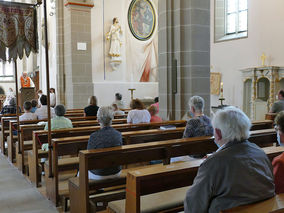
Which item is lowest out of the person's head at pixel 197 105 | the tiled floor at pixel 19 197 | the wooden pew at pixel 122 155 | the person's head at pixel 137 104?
the tiled floor at pixel 19 197

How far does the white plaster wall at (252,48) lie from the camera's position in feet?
37.4

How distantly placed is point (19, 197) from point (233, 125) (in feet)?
11.0

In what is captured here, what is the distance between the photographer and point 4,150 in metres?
6.77

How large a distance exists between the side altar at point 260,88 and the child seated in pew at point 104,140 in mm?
9213

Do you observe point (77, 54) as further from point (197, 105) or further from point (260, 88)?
point (197, 105)

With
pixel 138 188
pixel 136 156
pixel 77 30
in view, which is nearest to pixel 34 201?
pixel 136 156

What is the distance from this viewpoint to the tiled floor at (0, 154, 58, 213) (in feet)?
12.1

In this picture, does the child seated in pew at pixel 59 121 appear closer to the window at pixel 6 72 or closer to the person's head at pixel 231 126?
the person's head at pixel 231 126

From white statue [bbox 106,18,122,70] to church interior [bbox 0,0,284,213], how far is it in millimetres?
42

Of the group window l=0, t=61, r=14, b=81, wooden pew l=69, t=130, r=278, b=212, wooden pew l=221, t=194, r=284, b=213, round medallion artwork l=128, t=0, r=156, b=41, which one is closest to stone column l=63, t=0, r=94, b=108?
round medallion artwork l=128, t=0, r=156, b=41

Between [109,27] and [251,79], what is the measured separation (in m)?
5.87

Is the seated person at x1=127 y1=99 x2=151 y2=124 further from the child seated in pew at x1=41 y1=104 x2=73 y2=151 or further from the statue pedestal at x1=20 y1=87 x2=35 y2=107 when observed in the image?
the statue pedestal at x1=20 y1=87 x2=35 y2=107

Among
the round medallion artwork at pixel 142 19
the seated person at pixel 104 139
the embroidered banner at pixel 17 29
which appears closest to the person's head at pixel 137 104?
the embroidered banner at pixel 17 29

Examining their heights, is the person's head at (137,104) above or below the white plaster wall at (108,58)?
below
